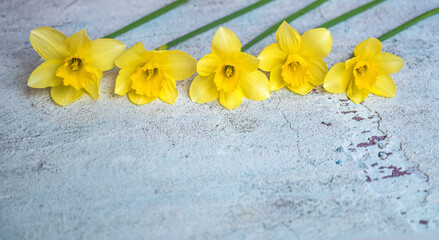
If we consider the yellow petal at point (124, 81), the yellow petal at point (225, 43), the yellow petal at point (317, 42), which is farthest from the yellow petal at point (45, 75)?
the yellow petal at point (317, 42)

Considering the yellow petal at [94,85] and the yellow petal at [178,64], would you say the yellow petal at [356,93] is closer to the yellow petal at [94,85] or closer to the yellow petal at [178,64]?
the yellow petal at [178,64]

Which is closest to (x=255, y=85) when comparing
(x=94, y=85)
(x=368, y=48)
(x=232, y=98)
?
(x=232, y=98)

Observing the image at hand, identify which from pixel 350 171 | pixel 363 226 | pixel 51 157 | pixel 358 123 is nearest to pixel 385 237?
pixel 363 226

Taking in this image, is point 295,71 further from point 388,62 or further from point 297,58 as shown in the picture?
point 388,62

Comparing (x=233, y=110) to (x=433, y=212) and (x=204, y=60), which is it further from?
(x=433, y=212)

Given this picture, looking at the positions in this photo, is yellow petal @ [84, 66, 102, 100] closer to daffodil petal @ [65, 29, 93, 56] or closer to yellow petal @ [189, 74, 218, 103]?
daffodil petal @ [65, 29, 93, 56]

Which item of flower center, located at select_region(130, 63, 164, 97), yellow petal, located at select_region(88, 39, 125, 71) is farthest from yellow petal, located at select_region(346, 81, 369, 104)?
yellow petal, located at select_region(88, 39, 125, 71)
